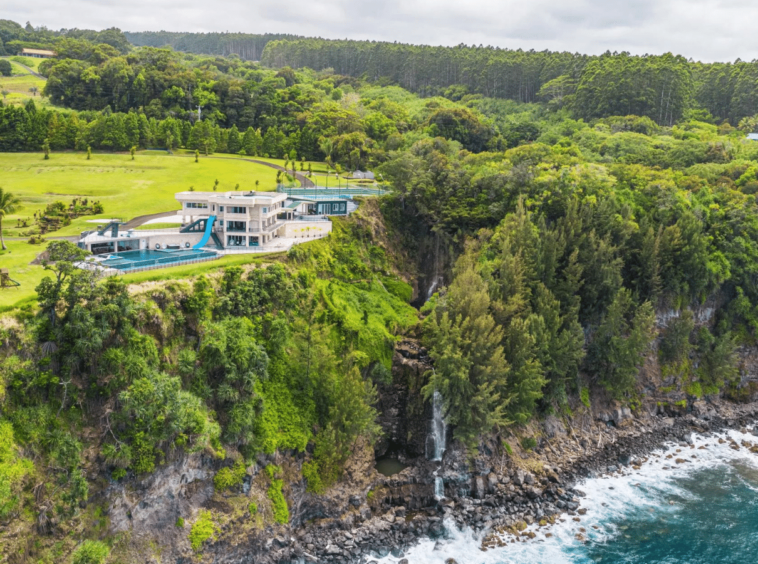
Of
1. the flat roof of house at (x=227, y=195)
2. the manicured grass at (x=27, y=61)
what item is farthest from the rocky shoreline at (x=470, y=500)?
the manicured grass at (x=27, y=61)


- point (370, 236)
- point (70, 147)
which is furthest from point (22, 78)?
point (370, 236)

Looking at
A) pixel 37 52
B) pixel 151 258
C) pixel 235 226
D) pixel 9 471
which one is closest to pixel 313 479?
pixel 9 471

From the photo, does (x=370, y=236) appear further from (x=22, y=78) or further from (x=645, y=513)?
(x=22, y=78)

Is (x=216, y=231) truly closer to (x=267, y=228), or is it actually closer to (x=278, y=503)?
(x=267, y=228)

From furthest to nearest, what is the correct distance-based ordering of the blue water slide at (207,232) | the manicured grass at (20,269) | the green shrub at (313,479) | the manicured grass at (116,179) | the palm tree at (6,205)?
the manicured grass at (116,179) < the blue water slide at (207,232) < the palm tree at (6,205) < the green shrub at (313,479) < the manicured grass at (20,269)

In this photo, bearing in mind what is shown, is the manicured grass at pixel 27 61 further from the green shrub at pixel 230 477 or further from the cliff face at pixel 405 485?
the green shrub at pixel 230 477
